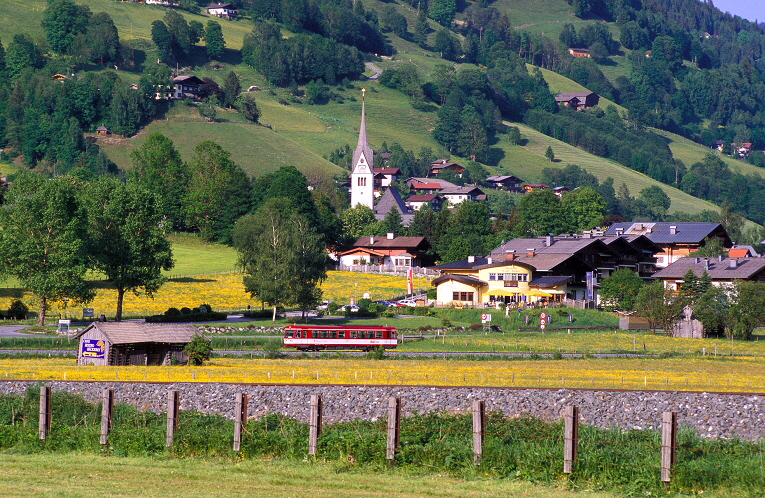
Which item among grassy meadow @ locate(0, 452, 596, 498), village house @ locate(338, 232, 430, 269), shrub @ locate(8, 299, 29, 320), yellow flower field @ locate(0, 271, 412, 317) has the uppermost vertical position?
village house @ locate(338, 232, 430, 269)

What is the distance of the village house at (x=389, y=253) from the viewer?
129625 millimetres

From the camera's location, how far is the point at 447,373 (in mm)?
44781

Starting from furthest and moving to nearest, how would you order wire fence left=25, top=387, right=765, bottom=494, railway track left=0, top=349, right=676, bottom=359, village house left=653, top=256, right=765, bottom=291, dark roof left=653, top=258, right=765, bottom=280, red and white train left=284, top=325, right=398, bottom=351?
dark roof left=653, top=258, right=765, bottom=280
village house left=653, top=256, right=765, bottom=291
red and white train left=284, top=325, right=398, bottom=351
railway track left=0, top=349, right=676, bottom=359
wire fence left=25, top=387, right=765, bottom=494

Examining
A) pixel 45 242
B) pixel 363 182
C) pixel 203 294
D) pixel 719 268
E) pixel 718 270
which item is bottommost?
pixel 203 294

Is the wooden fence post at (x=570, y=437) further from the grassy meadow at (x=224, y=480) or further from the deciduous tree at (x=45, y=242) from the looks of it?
the deciduous tree at (x=45, y=242)

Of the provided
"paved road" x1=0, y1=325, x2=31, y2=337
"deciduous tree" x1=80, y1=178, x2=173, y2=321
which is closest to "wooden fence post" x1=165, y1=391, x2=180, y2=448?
"paved road" x1=0, y1=325, x2=31, y2=337

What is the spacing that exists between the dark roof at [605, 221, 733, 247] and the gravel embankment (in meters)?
98.7

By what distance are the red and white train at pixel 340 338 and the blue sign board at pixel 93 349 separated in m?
16.3

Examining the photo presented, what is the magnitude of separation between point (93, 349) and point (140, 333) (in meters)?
2.59

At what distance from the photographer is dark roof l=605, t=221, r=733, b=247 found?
5079 inches

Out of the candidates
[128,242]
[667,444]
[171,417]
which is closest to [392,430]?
[171,417]

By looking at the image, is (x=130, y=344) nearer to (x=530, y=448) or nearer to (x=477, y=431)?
(x=530, y=448)

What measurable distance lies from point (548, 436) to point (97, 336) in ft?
92.4

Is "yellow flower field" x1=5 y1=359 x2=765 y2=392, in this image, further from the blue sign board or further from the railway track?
the railway track
